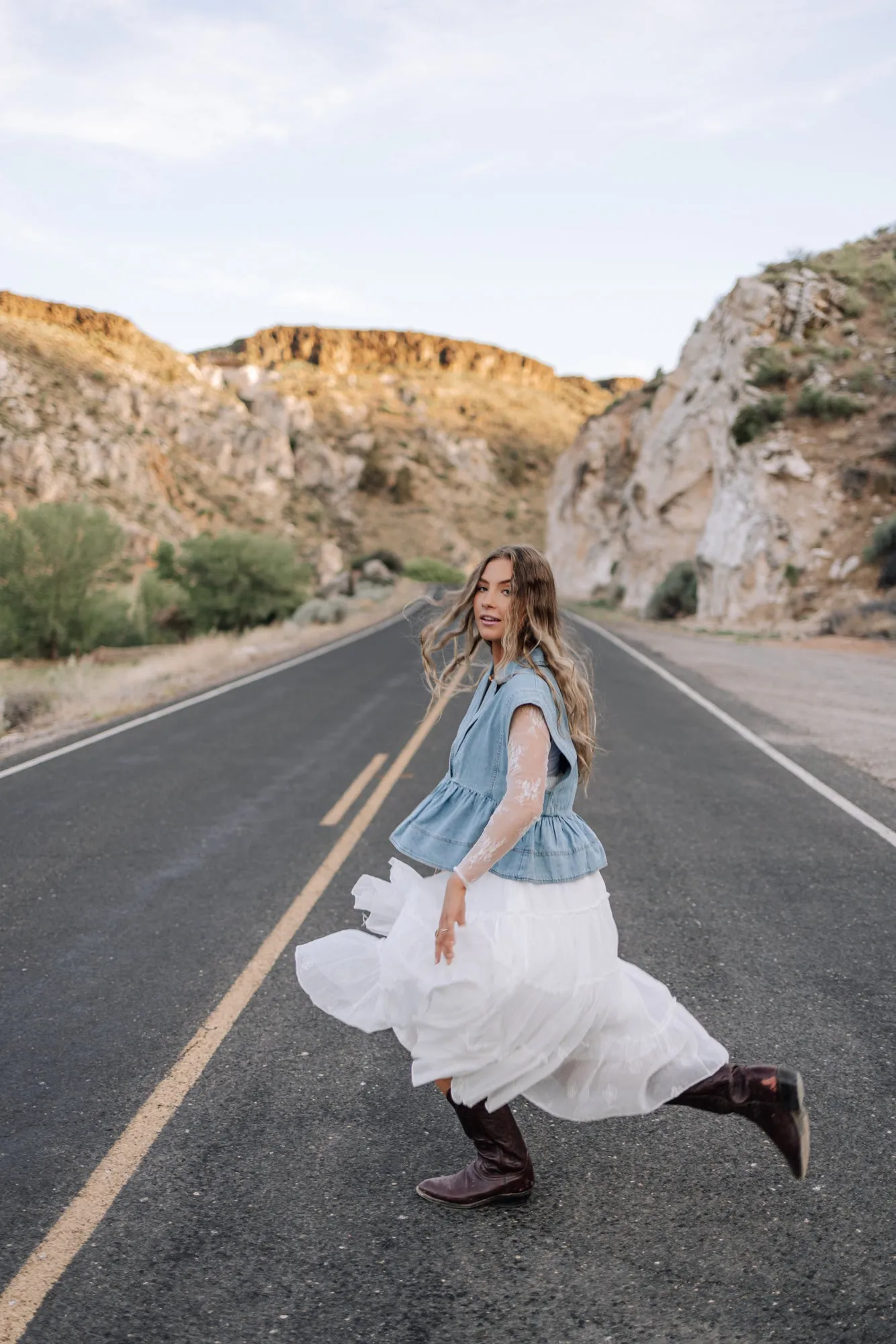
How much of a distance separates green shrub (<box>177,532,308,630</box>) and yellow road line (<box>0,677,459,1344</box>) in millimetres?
30672

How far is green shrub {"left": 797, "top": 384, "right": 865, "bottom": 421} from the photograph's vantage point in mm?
33031

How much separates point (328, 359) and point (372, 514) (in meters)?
52.3

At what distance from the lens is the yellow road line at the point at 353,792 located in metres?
8.14

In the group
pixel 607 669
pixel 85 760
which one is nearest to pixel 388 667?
pixel 607 669

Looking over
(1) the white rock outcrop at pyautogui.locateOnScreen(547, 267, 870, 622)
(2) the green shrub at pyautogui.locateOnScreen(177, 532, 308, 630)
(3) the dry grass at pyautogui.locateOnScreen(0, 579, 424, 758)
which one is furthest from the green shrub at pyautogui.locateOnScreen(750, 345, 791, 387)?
(2) the green shrub at pyautogui.locateOnScreen(177, 532, 308, 630)

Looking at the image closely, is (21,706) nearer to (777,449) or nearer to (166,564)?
(166,564)

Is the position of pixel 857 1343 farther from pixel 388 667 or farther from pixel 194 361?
pixel 194 361

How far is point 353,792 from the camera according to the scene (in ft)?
30.0

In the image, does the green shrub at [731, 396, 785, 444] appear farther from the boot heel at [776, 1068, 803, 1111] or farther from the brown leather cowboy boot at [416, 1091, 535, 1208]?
the brown leather cowboy boot at [416, 1091, 535, 1208]

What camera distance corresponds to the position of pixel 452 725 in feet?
42.7

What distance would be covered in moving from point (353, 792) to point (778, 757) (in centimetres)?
440

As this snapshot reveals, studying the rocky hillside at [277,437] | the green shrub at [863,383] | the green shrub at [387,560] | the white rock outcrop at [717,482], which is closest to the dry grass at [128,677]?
the white rock outcrop at [717,482]

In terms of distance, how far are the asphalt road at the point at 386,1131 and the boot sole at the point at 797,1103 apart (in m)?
0.23

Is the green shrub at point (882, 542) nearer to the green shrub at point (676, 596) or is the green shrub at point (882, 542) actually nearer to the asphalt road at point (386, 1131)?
the green shrub at point (676, 596)
